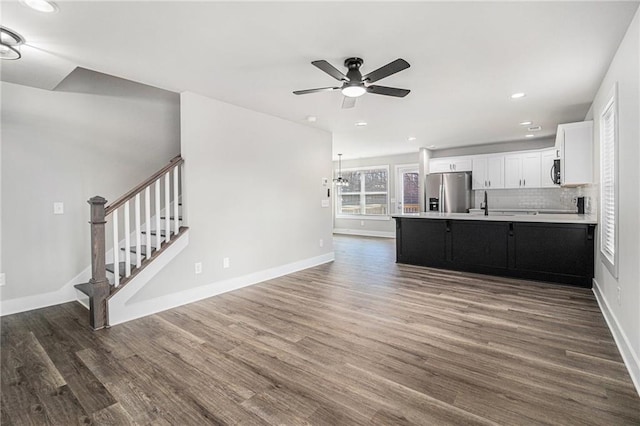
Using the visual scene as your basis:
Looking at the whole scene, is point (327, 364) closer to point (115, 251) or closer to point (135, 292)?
point (135, 292)

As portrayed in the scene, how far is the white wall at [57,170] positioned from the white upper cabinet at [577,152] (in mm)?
5731

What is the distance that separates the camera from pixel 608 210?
3180 millimetres

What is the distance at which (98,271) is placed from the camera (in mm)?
2938

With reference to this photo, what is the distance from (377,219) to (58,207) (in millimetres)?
7579

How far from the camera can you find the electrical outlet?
12.0 ft

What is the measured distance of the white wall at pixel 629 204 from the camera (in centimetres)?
209

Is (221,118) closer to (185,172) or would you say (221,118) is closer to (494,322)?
(185,172)

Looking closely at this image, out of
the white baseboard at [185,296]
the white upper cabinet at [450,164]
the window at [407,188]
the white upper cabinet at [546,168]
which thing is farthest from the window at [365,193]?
the white baseboard at [185,296]

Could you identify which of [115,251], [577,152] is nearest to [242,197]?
[115,251]

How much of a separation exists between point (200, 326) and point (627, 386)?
3179 mm

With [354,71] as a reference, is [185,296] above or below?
below

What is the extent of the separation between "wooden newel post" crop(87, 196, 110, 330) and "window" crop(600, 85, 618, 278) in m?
4.50

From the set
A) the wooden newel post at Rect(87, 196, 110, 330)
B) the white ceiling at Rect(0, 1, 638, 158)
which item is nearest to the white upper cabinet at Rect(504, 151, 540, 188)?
the white ceiling at Rect(0, 1, 638, 158)

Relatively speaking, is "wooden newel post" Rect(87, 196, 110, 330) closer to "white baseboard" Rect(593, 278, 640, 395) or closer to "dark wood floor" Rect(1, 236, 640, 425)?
"dark wood floor" Rect(1, 236, 640, 425)
